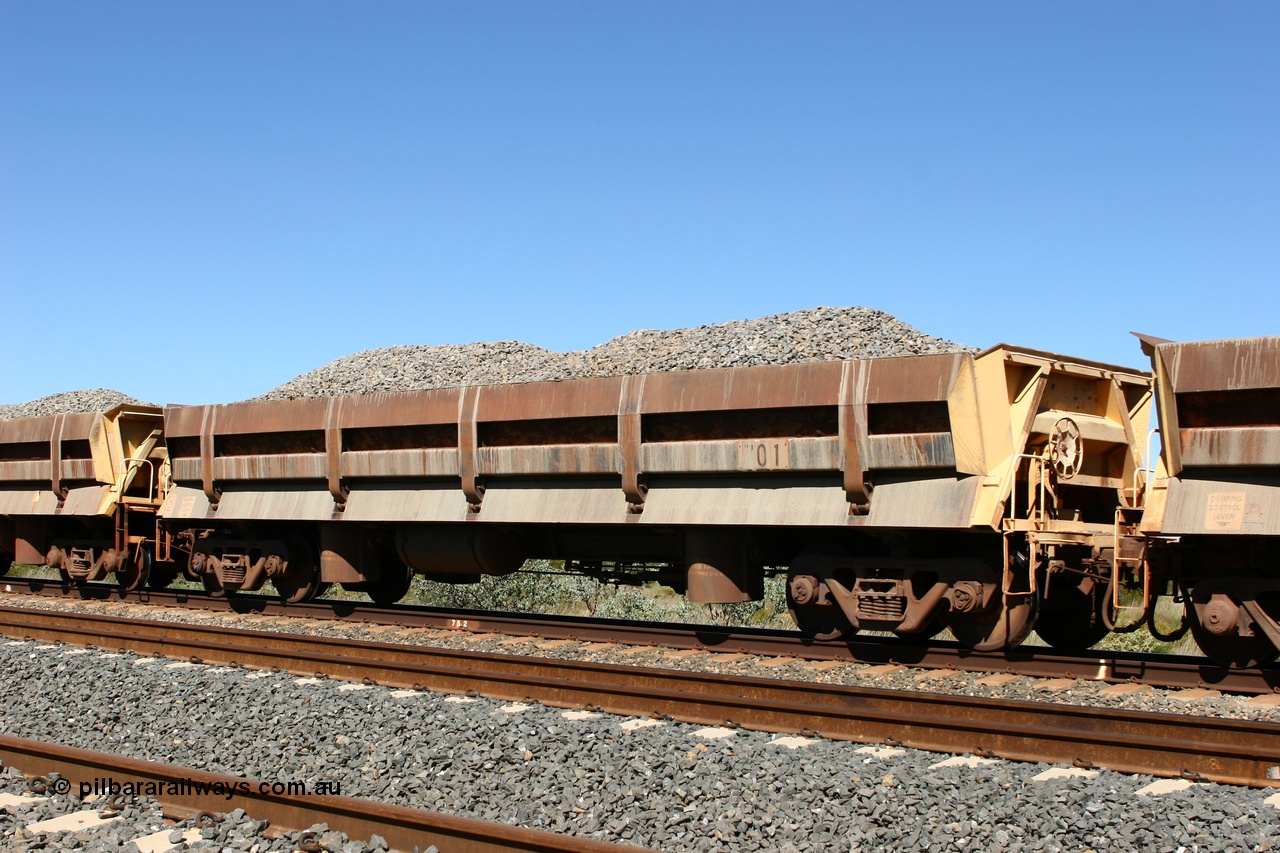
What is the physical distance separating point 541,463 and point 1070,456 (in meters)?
5.04

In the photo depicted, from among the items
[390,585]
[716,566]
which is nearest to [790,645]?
[716,566]

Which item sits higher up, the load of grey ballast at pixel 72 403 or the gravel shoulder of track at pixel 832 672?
the load of grey ballast at pixel 72 403

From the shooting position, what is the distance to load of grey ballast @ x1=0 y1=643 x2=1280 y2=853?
16.8ft

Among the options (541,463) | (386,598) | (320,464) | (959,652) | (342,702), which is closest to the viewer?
(342,702)

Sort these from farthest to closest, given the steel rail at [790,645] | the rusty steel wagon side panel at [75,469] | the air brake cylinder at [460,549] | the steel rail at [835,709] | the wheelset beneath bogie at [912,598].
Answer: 1. the rusty steel wagon side panel at [75,469]
2. the air brake cylinder at [460,549]
3. the wheelset beneath bogie at [912,598]
4. the steel rail at [790,645]
5. the steel rail at [835,709]

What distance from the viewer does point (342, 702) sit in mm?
8078

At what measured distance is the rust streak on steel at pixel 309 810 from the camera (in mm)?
4844

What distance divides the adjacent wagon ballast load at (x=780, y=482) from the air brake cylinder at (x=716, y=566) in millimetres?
20

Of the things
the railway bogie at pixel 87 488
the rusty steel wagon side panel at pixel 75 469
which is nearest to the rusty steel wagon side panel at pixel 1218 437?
the railway bogie at pixel 87 488

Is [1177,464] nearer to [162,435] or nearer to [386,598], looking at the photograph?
[386,598]

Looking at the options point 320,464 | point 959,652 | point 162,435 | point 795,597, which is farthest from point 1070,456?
point 162,435

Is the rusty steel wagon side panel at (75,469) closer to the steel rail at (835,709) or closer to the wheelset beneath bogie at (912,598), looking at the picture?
the steel rail at (835,709)

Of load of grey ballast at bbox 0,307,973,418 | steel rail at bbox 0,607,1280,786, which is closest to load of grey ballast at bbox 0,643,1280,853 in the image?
steel rail at bbox 0,607,1280,786

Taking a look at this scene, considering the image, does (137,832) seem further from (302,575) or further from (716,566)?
(302,575)
